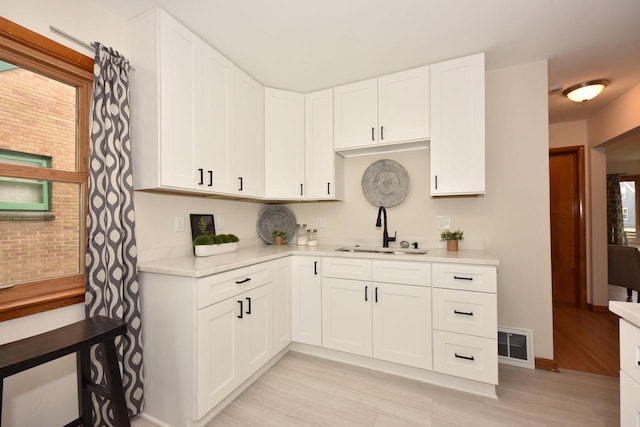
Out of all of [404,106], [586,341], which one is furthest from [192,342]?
[586,341]

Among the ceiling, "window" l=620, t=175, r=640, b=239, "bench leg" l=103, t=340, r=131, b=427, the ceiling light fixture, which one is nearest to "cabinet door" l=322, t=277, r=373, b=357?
"bench leg" l=103, t=340, r=131, b=427

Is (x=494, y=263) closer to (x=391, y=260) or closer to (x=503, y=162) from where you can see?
(x=391, y=260)

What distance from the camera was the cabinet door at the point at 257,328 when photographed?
190cm

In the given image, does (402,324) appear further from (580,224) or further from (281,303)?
(580,224)

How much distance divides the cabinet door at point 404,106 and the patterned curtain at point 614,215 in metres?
5.44

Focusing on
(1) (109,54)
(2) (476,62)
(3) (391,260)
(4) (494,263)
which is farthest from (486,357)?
(1) (109,54)

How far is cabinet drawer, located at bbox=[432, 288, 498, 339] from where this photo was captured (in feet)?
6.09

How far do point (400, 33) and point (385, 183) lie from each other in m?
1.25

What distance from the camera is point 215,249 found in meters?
2.12

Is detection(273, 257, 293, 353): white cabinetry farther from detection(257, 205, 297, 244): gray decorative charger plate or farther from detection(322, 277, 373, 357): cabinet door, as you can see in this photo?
detection(257, 205, 297, 244): gray decorative charger plate

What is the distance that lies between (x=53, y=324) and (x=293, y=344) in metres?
1.70

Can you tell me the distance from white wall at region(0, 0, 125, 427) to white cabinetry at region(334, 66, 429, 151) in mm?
1798

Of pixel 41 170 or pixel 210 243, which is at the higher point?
pixel 41 170

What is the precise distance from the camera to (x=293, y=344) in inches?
99.2
